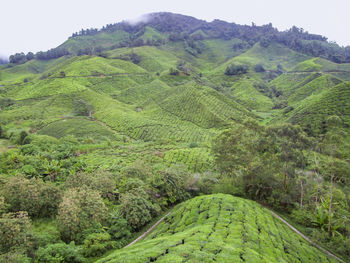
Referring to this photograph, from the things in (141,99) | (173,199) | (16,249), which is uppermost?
(141,99)

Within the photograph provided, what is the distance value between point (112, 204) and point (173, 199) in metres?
9.48

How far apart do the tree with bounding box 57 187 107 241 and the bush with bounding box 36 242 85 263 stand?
266 centimetres

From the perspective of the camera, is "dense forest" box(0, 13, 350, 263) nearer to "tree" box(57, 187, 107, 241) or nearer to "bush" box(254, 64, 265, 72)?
"tree" box(57, 187, 107, 241)

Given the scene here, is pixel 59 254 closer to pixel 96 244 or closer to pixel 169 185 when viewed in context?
pixel 96 244

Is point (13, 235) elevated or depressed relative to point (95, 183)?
depressed

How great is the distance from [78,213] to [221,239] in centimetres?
1557

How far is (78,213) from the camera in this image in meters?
23.7

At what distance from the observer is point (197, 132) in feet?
275

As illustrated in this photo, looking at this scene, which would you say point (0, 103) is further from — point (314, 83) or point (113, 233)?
point (314, 83)

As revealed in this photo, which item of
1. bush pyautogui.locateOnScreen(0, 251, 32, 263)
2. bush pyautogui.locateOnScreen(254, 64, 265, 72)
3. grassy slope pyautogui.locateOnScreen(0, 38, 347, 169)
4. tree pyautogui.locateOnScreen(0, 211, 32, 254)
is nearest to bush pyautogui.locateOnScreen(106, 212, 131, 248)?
tree pyautogui.locateOnScreen(0, 211, 32, 254)

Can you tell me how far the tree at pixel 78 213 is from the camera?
74.6 feet

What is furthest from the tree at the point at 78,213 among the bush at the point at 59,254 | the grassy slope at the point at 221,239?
the grassy slope at the point at 221,239

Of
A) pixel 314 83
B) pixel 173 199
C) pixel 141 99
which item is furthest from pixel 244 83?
pixel 173 199

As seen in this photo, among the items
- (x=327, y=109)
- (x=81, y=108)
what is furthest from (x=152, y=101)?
(x=327, y=109)
